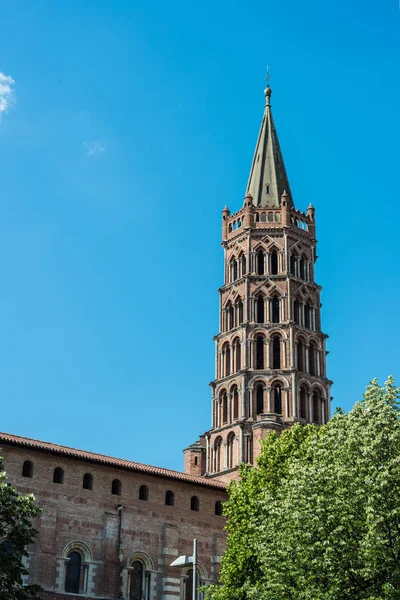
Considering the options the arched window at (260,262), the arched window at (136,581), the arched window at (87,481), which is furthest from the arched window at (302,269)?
the arched window at (136,581)

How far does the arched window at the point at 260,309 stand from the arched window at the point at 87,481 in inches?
891

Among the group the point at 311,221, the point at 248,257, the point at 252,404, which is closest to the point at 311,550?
the point at 252,404

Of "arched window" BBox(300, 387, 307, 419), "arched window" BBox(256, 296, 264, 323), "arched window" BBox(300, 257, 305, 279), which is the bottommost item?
"arched window" BBox(300, 387, 307, 419)

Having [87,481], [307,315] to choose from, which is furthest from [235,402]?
[87,481]

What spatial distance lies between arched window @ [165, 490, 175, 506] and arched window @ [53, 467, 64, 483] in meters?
6.99

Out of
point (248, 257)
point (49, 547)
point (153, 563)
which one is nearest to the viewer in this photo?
point (49, 547)

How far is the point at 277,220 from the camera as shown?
227 ft

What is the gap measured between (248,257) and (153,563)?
89.7 feet

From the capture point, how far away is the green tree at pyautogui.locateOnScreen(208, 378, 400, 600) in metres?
28.8

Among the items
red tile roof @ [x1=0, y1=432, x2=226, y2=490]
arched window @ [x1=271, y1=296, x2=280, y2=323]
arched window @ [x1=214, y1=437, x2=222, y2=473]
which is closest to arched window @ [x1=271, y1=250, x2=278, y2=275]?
arched window @ [x1=271, y1=296, x2=280, y2=323]

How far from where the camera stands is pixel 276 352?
64.6m

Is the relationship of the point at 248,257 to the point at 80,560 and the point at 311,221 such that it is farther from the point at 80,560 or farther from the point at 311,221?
the point at 80,560

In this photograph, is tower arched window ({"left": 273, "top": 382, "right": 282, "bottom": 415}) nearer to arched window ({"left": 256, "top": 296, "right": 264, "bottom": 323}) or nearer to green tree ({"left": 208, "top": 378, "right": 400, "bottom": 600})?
arched window ({"left": 256, "top": 296, "right": 264, "bottom": 323})

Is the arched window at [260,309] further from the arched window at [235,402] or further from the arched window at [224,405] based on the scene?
the arched window at [224,405]
